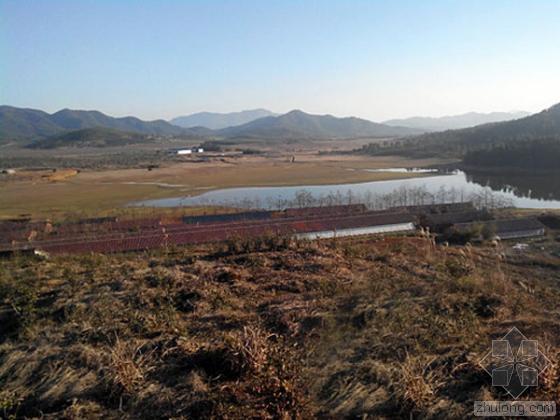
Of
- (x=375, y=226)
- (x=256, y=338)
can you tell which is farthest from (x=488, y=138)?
(x=256, y=338)

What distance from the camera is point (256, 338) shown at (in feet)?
13.1

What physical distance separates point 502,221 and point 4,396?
2451cm

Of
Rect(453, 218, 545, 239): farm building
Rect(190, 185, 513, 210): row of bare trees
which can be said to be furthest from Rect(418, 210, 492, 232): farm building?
Rect(190, 185, 513, 210): row of bare trees

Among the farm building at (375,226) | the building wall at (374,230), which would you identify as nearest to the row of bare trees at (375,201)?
the farm building at (375,226)

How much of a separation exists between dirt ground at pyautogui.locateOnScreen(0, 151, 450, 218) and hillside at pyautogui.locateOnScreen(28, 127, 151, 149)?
8357 centimetres

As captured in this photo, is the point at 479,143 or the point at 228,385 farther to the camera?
the point at 479,143

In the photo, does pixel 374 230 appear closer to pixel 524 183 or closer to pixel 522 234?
pixel 522 234

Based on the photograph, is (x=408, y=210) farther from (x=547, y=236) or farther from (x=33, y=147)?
(x=33, y=147)

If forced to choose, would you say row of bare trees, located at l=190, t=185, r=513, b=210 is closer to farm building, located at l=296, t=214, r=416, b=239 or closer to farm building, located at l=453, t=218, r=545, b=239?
farm building, located at l=453, t=218, r=545, b=239

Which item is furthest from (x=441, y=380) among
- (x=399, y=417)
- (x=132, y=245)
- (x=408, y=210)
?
(x=408, y=210)

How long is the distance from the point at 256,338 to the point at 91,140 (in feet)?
517

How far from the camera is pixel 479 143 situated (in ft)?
291

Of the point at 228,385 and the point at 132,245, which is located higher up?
the point at 228,385

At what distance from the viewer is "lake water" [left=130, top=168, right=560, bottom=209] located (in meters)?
35.9
